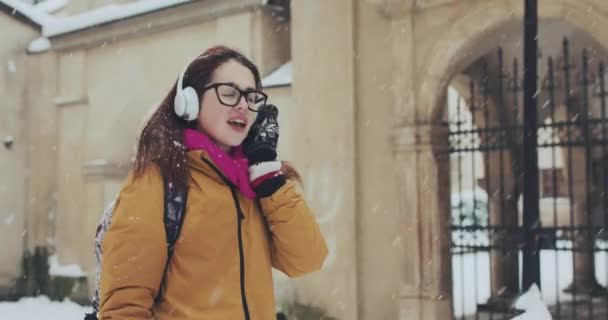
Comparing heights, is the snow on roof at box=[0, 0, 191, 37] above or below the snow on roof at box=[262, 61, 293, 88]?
above

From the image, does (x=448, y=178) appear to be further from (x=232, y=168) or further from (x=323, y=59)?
(x=232, y=168)

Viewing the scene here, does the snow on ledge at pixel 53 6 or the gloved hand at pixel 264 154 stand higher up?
the snow on ledge at pixel 53 6

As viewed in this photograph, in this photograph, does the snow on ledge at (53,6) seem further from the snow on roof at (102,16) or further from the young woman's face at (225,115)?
the young woman's face at (225,115)

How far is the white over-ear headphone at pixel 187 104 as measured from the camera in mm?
1938

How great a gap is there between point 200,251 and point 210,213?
0.32 ft

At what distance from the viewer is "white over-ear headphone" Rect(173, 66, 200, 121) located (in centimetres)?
194

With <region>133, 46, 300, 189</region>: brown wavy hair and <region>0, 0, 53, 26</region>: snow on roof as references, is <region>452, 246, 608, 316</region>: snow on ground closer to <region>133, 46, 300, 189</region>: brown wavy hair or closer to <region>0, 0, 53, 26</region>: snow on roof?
<region>133, 46, 300, 189</region>: brown wavy hair

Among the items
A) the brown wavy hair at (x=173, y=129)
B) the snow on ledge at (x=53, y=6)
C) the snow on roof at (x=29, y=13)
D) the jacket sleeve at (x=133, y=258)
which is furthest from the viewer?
the snow on ledge at (x=53, y=6)

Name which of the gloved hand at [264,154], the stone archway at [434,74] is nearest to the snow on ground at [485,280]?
the stone archway at [434,74]

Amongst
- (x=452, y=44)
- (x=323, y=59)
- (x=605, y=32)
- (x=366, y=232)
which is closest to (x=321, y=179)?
(x=366, y=232)

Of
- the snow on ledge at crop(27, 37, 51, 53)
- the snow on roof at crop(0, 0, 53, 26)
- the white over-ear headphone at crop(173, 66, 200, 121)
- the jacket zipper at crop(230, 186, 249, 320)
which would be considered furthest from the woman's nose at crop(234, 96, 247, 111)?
the snow on roof at crop(0, 0, 53, 26)

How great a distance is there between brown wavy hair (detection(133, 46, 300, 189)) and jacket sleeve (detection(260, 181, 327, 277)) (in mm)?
261

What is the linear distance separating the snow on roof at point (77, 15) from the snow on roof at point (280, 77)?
1825mm

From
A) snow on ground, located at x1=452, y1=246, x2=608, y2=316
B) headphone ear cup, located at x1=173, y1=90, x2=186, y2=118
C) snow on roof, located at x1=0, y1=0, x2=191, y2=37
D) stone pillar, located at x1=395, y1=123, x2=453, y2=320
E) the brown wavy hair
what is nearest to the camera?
the brown wavy hair
